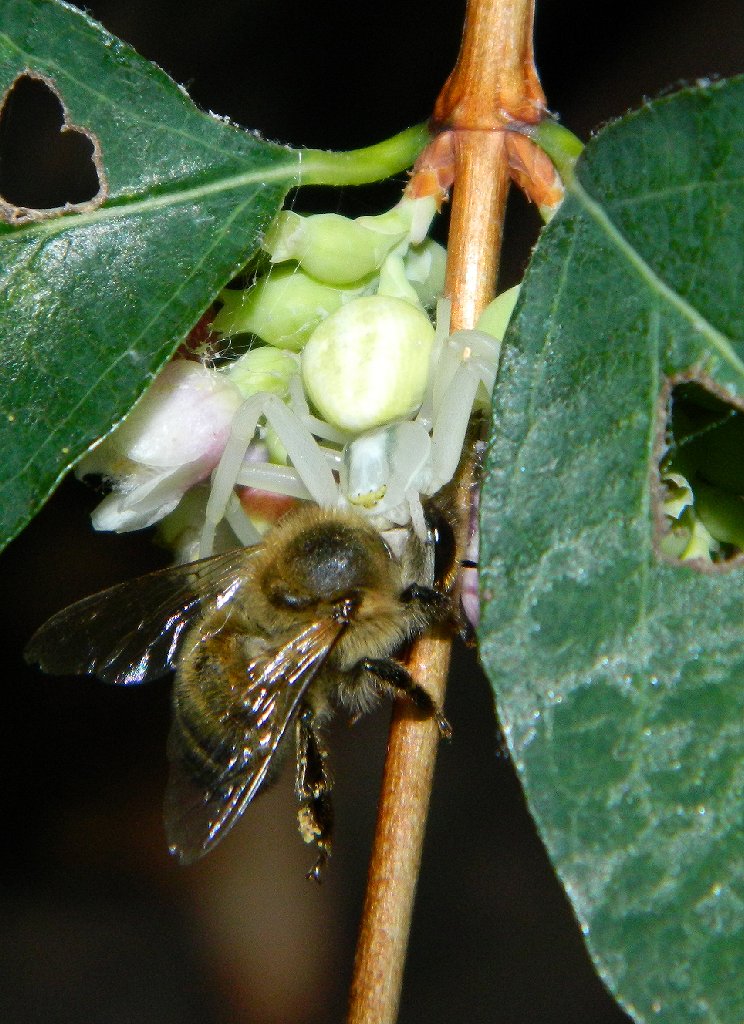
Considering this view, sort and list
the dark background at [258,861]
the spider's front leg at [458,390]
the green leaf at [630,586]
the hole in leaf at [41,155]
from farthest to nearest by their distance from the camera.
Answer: the dark background at [258,861] → the hole in leaf at [41,155] → the spider's front leg at [458,390] → the green leaf at [630,586]

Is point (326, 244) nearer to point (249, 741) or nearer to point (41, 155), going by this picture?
point (249, 741)

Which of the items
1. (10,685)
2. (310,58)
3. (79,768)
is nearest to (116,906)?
(79,768)

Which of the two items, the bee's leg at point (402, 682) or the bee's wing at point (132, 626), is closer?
the bee's leg at point (402, 682)

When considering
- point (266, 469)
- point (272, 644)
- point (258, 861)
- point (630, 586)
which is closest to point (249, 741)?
point (272, 644)

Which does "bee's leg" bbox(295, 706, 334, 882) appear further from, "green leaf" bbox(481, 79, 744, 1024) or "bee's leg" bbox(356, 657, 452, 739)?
"green leaf" bbox(481, 79, 744, 1024)

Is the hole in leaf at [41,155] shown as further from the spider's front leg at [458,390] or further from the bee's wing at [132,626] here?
the spider's front leg at [458,390]

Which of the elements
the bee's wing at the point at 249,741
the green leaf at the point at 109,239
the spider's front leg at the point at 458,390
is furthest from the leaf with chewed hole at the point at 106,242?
the bee's wing at the point at 249,741
